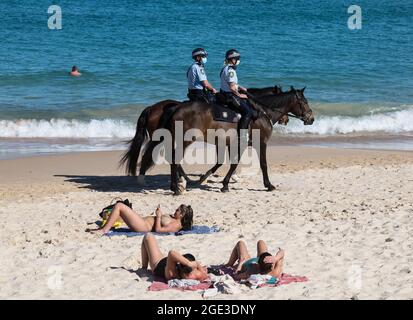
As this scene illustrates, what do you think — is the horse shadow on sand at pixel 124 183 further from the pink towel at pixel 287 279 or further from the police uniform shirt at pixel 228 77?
the pink towel at pixel 287 279

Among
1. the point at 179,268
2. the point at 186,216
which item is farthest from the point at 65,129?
the point at 179,268

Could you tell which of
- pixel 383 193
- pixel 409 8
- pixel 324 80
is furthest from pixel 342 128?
pixel 409 8

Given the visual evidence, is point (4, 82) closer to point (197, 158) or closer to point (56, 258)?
point (197, 158)

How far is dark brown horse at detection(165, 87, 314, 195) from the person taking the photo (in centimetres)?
1576

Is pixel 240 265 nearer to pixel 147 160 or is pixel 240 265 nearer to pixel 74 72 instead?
pixel 147 160

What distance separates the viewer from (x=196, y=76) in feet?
53.9

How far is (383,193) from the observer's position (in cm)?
1579

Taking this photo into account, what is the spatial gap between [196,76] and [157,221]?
13.8 feet

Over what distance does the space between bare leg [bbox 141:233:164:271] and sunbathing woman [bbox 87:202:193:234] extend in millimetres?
1665

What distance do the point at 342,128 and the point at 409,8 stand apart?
71.6ft

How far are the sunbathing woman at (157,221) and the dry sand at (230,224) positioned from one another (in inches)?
11.1

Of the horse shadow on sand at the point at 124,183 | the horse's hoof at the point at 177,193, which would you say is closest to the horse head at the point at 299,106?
the horse shadow on sand at the point at 124,183

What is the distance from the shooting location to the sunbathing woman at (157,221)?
12.9 meters

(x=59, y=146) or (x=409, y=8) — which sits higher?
(x=409, y=8)
